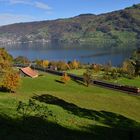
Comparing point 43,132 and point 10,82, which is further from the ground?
point 43,132

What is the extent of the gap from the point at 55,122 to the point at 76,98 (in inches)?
1563

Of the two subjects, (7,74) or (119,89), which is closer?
(7,74)

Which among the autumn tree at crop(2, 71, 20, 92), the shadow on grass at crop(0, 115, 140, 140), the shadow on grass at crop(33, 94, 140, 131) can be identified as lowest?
the autumn tree at crop(2, 71, 20, 92)

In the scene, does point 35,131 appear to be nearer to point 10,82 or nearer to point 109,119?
point 109,119

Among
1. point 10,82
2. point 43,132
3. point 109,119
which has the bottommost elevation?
point 10,82

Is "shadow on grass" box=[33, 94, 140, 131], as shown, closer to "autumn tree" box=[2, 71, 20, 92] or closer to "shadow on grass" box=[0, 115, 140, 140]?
"shadow on grass" box=[0, 115, 140, 140]

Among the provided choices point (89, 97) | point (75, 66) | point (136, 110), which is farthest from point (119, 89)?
point (75, 66)

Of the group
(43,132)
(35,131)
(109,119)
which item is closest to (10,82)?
(109,119)

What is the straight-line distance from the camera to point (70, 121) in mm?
25734

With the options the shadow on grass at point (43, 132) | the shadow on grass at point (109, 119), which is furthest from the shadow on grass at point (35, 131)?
the shadow on grass at point (109, 119)

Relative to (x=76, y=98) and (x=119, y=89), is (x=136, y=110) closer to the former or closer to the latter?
(x=76, y=98)

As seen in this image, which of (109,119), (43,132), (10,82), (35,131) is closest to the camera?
(35,131)

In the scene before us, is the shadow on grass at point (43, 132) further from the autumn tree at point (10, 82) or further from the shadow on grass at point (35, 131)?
the autumn tree at point (10, 82)

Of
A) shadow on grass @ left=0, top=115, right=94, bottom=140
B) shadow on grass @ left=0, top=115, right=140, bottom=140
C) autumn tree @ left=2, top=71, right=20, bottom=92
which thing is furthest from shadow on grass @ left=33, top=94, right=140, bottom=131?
autumn tree @ left=2, top=71, right=20, bottom=92
